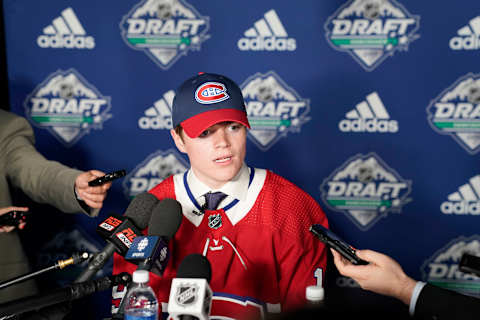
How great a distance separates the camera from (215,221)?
155cm

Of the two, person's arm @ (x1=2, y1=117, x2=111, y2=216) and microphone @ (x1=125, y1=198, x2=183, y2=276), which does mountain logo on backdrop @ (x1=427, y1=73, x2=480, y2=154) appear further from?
person's arm @ (x1=2, y1=117, x2=111, y2=216)

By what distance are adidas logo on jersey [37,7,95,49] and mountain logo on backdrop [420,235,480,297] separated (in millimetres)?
1992

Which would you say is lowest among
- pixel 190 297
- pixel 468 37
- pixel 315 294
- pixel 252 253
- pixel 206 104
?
pixel 252 253

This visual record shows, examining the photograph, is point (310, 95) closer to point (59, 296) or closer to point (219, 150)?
point (219, 150)

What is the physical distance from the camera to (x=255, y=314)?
1460 millimetres

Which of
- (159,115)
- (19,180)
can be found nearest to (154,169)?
(159,115)

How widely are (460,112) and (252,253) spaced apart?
1.33 meters

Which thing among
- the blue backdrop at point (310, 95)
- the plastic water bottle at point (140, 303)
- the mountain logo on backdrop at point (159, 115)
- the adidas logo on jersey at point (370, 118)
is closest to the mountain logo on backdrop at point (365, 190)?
the blue backdrop at point (310, 95)

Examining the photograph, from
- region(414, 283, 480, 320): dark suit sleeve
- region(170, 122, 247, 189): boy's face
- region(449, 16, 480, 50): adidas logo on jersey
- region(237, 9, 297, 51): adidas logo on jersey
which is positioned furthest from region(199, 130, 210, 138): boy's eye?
region(449, 16, 480, 50): adidas logo on jersey

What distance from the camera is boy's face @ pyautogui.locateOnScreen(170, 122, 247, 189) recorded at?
1.48m

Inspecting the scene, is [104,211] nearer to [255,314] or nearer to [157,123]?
[157,123]

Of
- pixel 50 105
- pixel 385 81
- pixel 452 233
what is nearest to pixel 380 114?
pixel 385 81

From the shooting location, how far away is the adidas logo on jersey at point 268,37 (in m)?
2.23

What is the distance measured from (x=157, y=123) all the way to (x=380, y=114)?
1086mm
